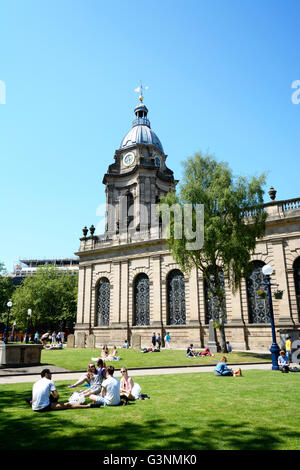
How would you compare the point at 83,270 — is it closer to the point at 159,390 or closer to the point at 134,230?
the point at 134,230

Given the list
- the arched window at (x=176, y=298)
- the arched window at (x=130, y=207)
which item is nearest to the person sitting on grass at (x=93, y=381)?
the arched window at (x=176, y=298)

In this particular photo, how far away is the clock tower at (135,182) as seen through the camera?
1640 inches

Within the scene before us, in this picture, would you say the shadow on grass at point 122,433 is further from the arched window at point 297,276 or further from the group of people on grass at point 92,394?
Result: the arched window at point 297,276

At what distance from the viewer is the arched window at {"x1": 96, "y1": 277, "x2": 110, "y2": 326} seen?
34.8 m

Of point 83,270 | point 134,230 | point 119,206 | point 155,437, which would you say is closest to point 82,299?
point 83,270

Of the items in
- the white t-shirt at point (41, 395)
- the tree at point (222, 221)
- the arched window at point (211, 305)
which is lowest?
the white t-shirt at point (41, 395)

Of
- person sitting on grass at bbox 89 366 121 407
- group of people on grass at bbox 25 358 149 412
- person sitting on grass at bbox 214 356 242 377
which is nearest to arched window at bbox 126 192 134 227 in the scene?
person sitting on grass at bbox 214 356 242 377

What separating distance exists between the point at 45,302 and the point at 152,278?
27.3 meters

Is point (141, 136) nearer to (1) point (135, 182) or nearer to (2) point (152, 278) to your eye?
(1) point (135, 182)

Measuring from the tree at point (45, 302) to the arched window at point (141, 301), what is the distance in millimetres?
22432

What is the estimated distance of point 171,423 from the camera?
6.27 metres

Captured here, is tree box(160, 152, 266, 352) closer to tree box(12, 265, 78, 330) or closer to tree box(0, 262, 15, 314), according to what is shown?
tree box(12, 265, 78, 330)

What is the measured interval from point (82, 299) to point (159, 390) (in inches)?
1083

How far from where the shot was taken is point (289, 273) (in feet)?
83.6
